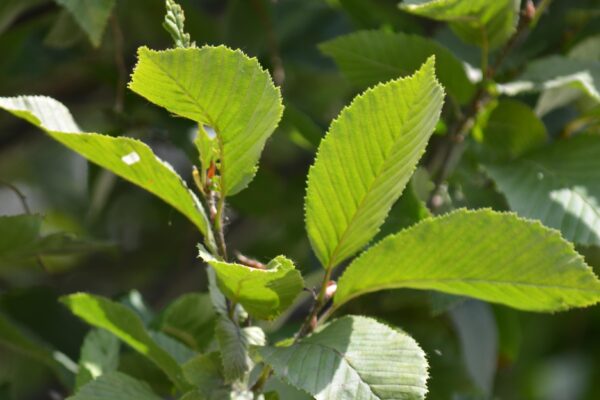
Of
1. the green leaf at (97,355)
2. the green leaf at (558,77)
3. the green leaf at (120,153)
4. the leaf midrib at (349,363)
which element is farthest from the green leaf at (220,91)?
the green leaf at (558,77)

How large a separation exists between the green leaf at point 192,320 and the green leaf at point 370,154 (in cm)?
31

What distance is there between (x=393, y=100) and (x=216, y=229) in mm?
195

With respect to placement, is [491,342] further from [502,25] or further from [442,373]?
[502,25]

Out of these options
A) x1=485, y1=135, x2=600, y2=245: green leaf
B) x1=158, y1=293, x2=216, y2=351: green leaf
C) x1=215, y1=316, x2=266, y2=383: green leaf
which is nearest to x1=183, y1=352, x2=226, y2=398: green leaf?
x1=215, y1=316, x2=266, y2=383: green leaf

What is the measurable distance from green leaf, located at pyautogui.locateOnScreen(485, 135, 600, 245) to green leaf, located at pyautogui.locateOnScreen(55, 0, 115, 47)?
0.46m

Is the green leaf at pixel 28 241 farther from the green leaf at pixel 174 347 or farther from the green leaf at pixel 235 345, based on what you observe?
the green leaf at pixel 235 345

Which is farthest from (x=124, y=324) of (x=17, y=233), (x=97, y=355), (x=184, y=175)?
(x=184, y=175)

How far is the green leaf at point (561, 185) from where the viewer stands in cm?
98

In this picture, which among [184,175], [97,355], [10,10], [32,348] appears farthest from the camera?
[184,175]

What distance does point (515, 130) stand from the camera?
113cm

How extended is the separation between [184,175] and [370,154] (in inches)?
41.9

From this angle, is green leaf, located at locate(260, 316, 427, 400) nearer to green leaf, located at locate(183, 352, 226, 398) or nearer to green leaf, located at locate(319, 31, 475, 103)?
green leaf, located at locate(183, 352, 226, 398)

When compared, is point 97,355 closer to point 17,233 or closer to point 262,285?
point 17,233

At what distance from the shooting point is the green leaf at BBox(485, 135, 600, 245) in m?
0.98
